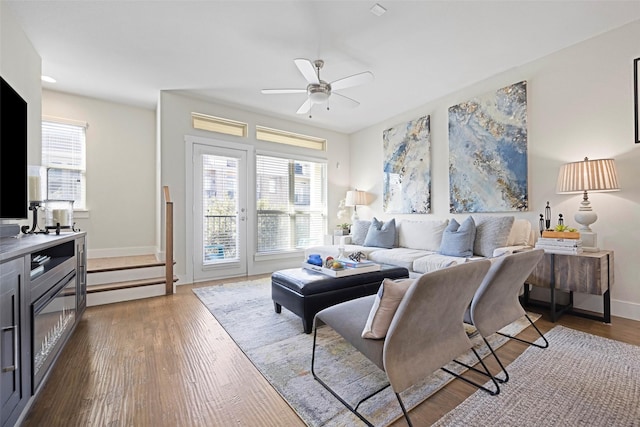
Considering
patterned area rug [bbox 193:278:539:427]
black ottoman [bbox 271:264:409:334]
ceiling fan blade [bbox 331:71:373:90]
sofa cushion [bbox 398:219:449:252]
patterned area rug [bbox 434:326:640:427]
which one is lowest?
patterned area rug [bbox 193:278:539:427]

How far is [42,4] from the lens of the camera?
228cm

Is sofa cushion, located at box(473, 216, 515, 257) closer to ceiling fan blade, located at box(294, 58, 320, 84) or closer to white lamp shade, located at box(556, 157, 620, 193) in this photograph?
white lamp shade, located at box(556, 157, 620, 193)

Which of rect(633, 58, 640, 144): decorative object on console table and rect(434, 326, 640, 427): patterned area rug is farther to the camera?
rect(633, 58, 640, 144): decorative object on console table

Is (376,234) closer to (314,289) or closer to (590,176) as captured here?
(314,289)

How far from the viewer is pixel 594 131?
2.79 metres

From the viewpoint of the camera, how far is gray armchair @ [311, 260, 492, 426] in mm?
1211

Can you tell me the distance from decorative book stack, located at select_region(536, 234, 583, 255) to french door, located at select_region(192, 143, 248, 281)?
402 cm

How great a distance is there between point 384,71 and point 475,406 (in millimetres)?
3422

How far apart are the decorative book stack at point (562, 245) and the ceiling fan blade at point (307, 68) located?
112 inches

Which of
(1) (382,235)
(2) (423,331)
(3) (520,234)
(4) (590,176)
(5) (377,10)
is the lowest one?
(2) (423,331)

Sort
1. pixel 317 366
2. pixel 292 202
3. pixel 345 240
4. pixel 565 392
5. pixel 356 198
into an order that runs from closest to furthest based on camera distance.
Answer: pixel 565 392
pixel 317 366
pixel 345 240
pixel 292 202
pixel 356 198

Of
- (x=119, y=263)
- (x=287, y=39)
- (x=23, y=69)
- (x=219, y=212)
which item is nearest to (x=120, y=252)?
(x=119, y=263)

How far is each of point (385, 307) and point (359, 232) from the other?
339cm

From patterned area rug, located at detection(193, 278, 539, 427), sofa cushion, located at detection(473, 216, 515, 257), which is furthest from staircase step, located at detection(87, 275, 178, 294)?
sofa cushion, located at detection(473, 216, 515, 257)
